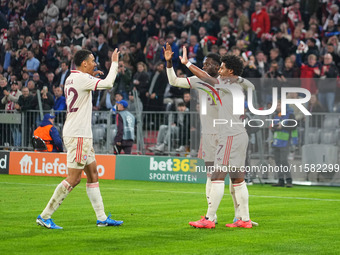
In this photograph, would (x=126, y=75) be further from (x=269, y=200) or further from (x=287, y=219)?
(x=287, y=219)

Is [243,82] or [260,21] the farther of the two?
[260,21]

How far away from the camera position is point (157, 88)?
22.9 m

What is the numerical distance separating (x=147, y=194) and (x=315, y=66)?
24.8 feet

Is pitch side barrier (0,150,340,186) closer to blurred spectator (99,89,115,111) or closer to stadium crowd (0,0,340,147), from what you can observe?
stadium crowd (0,0,340,147)

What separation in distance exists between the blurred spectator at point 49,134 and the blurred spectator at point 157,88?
333 cm

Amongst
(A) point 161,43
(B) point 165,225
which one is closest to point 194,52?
(A) point 161,43

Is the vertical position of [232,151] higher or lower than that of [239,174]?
higher

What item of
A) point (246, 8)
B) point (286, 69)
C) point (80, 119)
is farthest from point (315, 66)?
point (80, 119)

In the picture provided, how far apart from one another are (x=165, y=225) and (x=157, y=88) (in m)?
13.2

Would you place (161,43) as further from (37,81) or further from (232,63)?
(232,63)

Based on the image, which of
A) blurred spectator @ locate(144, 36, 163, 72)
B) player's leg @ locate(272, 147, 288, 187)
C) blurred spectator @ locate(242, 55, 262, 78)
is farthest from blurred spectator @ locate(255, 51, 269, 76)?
blurred spectator @ locate(144, 36, 163, 72)

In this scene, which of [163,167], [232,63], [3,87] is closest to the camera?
[232,63]

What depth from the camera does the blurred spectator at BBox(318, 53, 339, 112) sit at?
1948 cm

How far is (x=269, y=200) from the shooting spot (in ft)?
47.8
